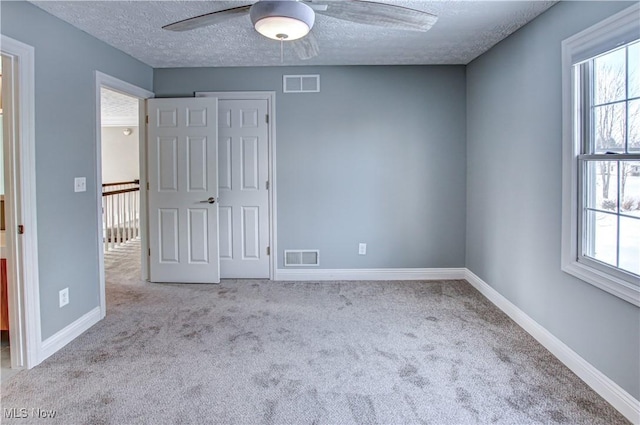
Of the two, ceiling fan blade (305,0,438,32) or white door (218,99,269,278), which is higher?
ceiling fan blade (305,0,438,32)

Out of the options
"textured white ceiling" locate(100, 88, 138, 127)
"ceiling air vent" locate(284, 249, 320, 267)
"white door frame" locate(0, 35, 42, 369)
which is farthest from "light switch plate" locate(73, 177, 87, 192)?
"textured white ceiling" locate(100, 88, 138, 127)

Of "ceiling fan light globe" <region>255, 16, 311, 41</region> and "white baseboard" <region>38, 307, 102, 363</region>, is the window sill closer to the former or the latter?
"ceiling fan light globe" <region>255, 16, 311, 41</region>

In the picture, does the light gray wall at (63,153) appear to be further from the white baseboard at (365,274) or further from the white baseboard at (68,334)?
the white baseboard at (365,274)

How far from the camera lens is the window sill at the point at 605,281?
1980mm

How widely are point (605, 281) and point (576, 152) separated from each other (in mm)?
818

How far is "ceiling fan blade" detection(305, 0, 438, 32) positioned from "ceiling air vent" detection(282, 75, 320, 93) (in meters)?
2.16

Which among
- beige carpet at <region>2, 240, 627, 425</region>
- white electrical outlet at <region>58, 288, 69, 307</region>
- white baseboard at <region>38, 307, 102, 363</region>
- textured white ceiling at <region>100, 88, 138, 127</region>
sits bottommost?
beige carpet at <region>2, 240, 627, 425</region>

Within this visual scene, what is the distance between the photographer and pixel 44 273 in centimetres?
269

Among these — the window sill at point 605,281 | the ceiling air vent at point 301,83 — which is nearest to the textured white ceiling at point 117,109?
the ceiling air vent at point 301,83

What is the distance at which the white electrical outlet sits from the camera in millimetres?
2861

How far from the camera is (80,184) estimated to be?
3076mm

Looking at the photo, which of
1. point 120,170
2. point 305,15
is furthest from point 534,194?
point 120,170

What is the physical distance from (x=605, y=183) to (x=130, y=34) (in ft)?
11.9

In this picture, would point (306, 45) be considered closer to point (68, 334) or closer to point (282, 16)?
point (282, 16)
